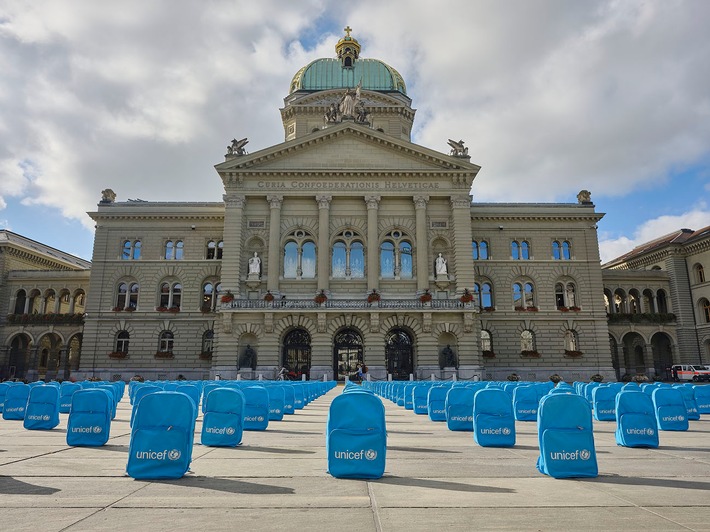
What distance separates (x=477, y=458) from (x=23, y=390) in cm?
1430

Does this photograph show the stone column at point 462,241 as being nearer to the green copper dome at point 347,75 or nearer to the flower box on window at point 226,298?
the flower box on window at point 226,298

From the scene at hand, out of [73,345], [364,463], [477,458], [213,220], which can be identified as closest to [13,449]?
[364,463]

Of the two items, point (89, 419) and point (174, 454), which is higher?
point (89, 419)

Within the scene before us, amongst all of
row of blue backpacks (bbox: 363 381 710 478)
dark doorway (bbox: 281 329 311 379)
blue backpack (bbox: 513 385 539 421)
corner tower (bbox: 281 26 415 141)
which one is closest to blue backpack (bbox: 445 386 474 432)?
row of blue backpacks (bbox: 363 381 710 478)

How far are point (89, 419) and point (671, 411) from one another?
13.8 m

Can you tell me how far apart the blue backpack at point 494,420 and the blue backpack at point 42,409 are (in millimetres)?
10429

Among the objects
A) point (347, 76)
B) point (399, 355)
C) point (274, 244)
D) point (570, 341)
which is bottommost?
point (399, 355)

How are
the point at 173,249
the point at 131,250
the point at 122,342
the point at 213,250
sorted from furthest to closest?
the point at 213,250, the point at 173,249, the point at 131,250, the point at 122,342

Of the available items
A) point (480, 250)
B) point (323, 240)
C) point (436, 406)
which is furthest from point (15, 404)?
point (480, 250)

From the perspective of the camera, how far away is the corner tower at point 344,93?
5966 cm

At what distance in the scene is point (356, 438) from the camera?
796cm

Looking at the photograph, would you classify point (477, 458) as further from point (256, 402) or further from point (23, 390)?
point (23, 390)

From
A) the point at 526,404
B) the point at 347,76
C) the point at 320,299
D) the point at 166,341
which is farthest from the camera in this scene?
the point at 347,76

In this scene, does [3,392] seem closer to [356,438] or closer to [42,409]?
[42,409]
